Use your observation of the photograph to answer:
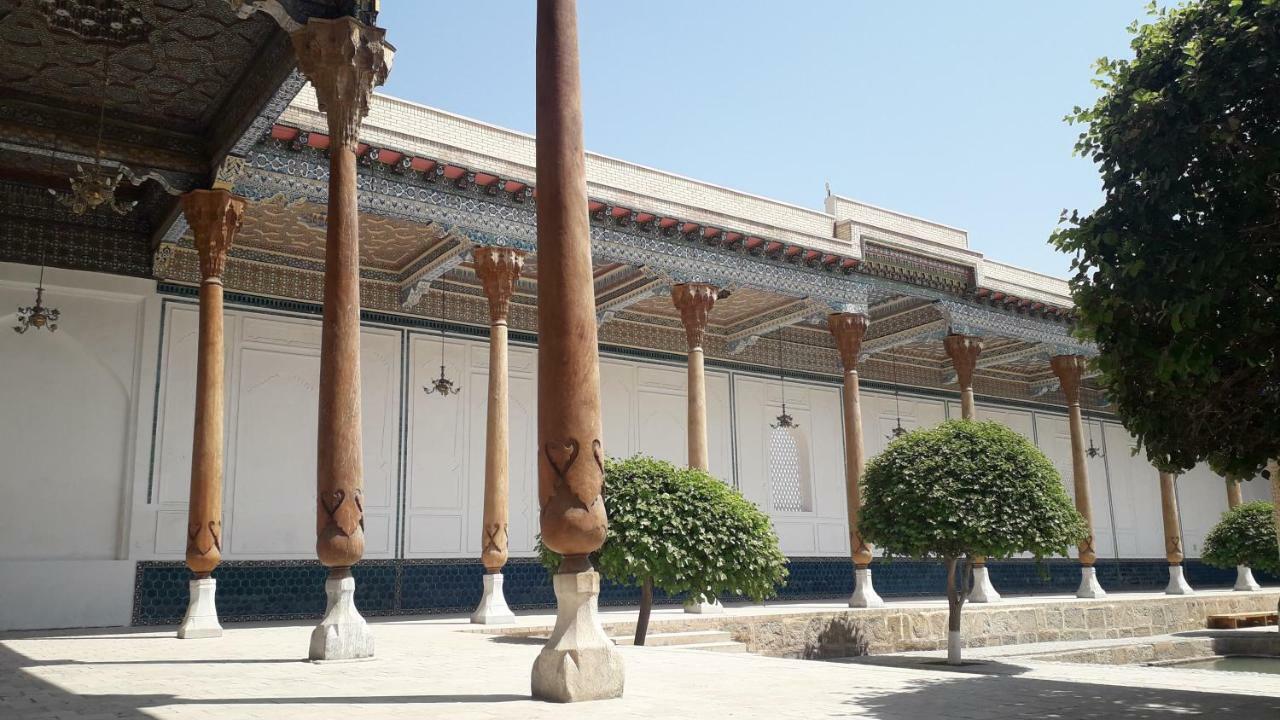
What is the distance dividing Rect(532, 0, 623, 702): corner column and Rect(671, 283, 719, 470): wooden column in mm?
8359

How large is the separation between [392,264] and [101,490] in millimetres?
4939

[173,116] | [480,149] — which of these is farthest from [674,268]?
[173,116]

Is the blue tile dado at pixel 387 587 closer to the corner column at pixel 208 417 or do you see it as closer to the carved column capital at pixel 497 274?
the corner column at pixel 208 417

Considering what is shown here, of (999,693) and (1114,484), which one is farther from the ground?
(1114,484)

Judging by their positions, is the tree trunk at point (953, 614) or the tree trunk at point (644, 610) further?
the tree trunk at point (953, 614)

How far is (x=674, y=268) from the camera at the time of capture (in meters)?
14.7

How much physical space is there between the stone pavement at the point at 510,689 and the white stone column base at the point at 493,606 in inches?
Result: 126

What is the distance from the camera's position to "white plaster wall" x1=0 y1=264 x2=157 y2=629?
1214 cm

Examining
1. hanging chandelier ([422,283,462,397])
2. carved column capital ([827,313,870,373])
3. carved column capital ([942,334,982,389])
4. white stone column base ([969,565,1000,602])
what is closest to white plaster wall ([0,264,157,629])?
hanging chandelier ([422,283,462,397])

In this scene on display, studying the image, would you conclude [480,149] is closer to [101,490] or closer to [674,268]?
[674,268]

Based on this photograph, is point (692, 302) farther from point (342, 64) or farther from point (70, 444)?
point (70, 444)

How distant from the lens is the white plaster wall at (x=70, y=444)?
39.8ft

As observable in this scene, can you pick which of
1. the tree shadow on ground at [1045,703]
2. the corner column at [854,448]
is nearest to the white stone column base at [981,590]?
the corner column at [854,448]

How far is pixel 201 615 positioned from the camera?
980 centimetres
